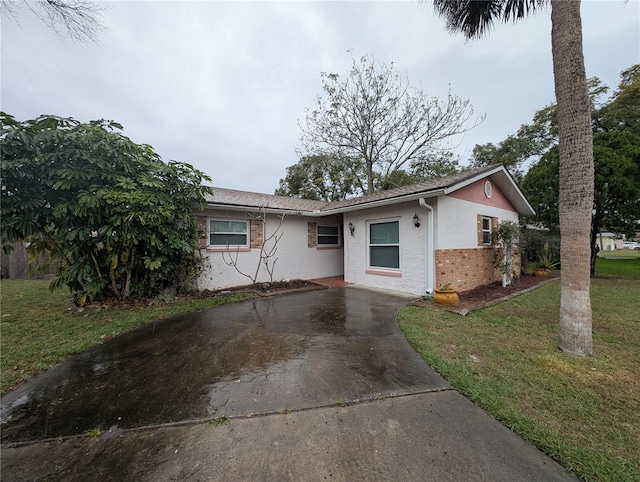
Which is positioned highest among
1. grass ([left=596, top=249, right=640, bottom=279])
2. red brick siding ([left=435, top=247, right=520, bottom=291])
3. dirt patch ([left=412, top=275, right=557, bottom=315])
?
red brick siding ([left=435, top=247, right=520, bottom=291])

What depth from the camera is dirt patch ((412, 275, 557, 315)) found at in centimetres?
588

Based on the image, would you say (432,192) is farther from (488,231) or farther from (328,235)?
(328,235)

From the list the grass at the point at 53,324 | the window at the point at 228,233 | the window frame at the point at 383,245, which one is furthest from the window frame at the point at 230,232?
the window frame at the point at 383,245

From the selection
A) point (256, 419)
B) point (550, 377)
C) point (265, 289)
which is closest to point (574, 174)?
point (550, 377)

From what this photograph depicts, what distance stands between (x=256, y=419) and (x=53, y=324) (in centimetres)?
550

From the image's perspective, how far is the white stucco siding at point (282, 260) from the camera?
8.16 metres

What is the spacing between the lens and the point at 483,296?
23.5ft

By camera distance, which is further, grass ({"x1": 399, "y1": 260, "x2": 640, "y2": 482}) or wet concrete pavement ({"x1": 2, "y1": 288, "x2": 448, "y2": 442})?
wet concrete pavement ({"x1": 2, "y1": 288, "x2": 448, "y2": 442})

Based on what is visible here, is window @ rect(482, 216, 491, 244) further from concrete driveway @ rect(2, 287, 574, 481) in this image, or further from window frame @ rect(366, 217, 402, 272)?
concrete driveway @ rect(2, 287, 574, 481)

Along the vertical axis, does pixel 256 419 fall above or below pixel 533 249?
below

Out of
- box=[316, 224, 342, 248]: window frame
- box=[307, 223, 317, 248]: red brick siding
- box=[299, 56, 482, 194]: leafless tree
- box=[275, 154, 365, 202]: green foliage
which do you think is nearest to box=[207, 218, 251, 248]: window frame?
box=[307, 223, 317, 248]: red brick siding

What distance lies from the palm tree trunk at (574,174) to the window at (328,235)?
7.95m

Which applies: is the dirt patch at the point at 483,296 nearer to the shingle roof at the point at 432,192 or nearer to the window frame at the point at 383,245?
the window frame at the point at 383,245

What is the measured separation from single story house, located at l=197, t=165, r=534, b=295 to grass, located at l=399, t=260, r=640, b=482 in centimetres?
205
